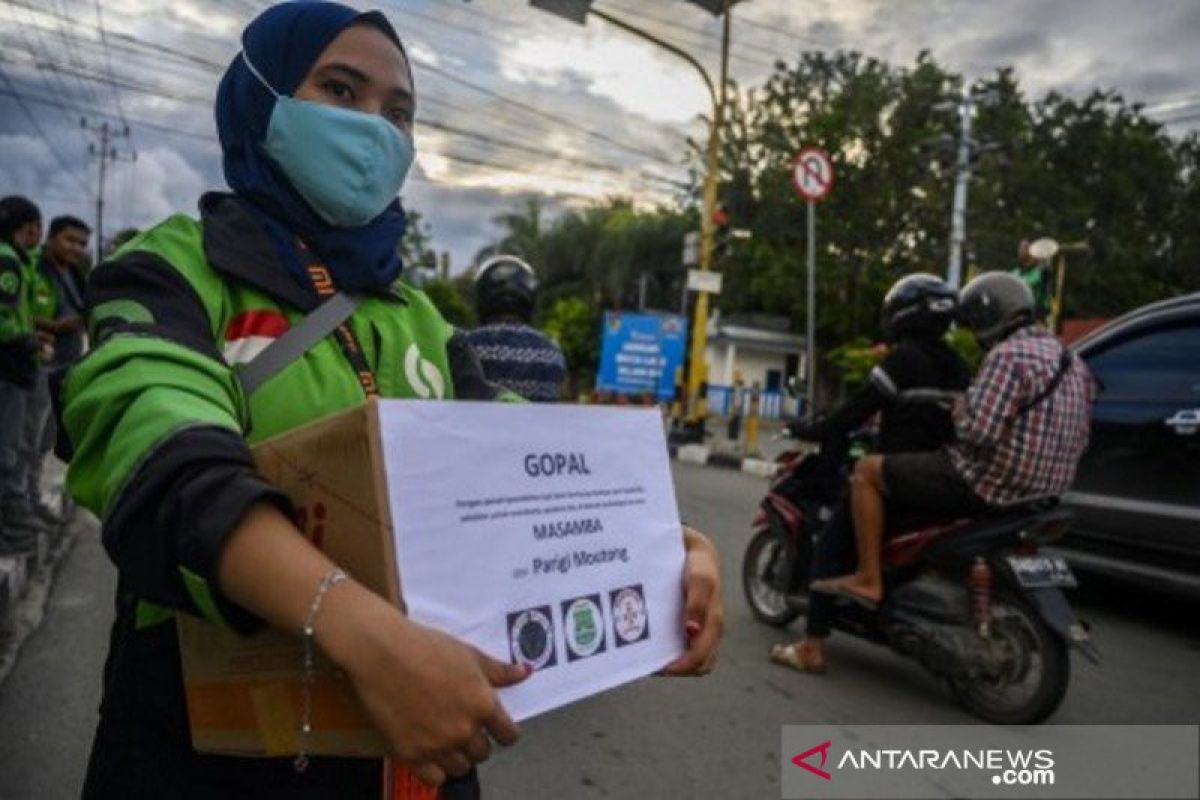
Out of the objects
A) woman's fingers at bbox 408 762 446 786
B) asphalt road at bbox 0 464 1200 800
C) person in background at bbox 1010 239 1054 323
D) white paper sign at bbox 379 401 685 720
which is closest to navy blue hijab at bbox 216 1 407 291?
white paper sign at bbox 379 401 685 720

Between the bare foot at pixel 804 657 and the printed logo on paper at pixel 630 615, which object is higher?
the printed logo on paper at pixel 630 615

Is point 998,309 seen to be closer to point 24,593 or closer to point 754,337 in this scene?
point 24,593

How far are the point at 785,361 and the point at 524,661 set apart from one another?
3693cm

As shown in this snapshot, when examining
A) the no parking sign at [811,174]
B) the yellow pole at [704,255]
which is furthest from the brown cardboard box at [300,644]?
the yellow pole at [704,255]

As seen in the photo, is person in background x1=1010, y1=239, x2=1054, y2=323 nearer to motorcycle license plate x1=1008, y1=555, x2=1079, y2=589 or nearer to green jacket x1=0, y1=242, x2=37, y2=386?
motorcycle license plate x1=1008, y1=555, x2=1079, y2=589

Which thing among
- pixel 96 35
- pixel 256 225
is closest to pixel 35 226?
pixel 96 35

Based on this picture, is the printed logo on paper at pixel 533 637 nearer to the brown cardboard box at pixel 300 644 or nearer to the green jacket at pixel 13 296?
the brown cardboard box at pixel 300 644

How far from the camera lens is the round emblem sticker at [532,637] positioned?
0.86 m

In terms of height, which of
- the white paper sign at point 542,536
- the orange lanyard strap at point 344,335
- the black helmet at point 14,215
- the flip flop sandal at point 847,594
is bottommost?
the flip flop sandal at point 847,594

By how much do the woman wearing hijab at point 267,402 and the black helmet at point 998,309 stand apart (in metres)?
2.72

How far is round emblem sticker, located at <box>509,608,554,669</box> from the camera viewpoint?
86 cm

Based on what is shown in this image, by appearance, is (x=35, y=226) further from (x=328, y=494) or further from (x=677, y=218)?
(x=677, y=218)

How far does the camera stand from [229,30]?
4.30 ft

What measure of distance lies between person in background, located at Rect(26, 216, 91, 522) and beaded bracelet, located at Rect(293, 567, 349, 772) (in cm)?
468
